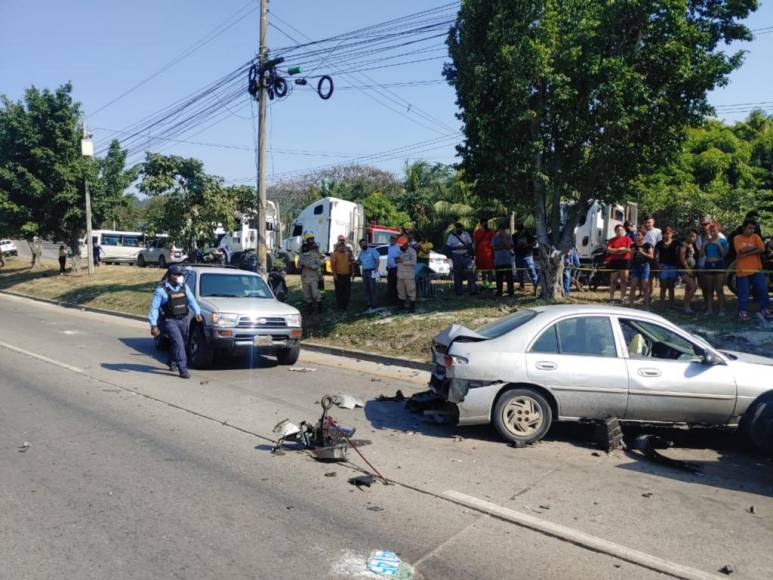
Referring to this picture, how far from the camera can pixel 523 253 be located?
15.6 metres

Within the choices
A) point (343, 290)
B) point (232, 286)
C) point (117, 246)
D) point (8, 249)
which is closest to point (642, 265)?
point (343, 290)

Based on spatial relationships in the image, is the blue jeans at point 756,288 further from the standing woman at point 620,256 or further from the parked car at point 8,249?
the parked car at point 8,249

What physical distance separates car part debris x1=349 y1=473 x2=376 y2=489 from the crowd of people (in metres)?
9.01

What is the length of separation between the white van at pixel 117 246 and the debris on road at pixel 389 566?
41.7 meters

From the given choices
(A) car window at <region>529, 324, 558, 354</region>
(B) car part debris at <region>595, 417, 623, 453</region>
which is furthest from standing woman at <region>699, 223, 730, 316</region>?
(A) car window at <region>529, 324, 558, 354</region>

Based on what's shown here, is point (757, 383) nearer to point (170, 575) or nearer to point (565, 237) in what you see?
point (170, 575)

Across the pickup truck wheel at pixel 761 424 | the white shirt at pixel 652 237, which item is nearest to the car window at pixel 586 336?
the pickup truck wheel at pixel 761 424

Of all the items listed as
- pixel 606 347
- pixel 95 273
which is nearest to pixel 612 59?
pixel 606 347

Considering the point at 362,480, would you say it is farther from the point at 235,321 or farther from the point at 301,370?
the point at 301,370

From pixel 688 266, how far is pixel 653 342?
656cm

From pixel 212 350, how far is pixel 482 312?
19.5ft

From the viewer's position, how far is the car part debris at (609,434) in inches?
262

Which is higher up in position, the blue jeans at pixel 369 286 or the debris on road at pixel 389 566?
the blue jeans at pixel 369 286

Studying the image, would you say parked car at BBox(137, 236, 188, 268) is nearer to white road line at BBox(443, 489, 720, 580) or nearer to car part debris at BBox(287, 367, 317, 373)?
car part debris at BBox(287, 367, 317, 373)
